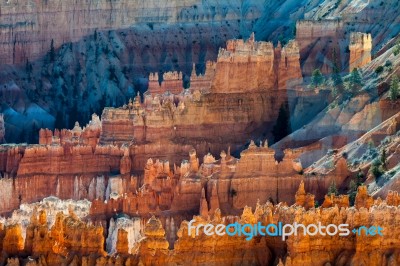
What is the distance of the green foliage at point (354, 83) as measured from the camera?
98188mm

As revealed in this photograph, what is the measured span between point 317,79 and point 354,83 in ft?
24.0

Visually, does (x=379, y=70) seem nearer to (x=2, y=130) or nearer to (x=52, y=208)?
(x=52, y=208)

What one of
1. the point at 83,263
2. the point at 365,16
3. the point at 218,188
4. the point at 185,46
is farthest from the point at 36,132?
the point at 83,263

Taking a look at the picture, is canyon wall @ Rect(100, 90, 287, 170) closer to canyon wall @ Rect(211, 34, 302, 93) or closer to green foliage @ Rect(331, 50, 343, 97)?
canyon wall @ Rect(211, 34, 302, 93)

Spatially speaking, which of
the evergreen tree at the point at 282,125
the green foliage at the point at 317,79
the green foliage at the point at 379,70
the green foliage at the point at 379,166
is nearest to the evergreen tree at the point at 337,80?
the green foliage at the point at 317,79

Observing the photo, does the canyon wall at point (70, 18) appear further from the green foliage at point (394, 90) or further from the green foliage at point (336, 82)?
the green foliage at point (394, 90)

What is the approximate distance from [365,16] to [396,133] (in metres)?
31.9

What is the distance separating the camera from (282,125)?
106 m

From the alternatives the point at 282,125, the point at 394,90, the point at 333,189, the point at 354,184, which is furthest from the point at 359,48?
the point at 354,184

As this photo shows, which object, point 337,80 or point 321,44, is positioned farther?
point 321,44

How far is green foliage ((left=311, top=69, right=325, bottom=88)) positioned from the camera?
346 feet

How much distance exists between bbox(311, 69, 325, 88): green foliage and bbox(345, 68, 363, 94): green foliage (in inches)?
191

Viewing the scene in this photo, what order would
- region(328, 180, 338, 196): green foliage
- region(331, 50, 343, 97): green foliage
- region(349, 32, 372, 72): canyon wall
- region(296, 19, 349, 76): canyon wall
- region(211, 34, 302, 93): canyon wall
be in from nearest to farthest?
region(328, 180, 338, 196): green foliage → region(331, 50, 343, 97): green foliage → region(349, 32, 372, 72): canyon wall → region(211, 34, 302, 93): canyon wall → region(296, 19, 349, 76): canyon wall

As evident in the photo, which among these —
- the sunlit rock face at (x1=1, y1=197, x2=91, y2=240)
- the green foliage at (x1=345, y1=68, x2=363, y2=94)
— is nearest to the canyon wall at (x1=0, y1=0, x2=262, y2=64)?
the sunlit rock face at (x1=1, y1=197, x2=91, y2=240)
